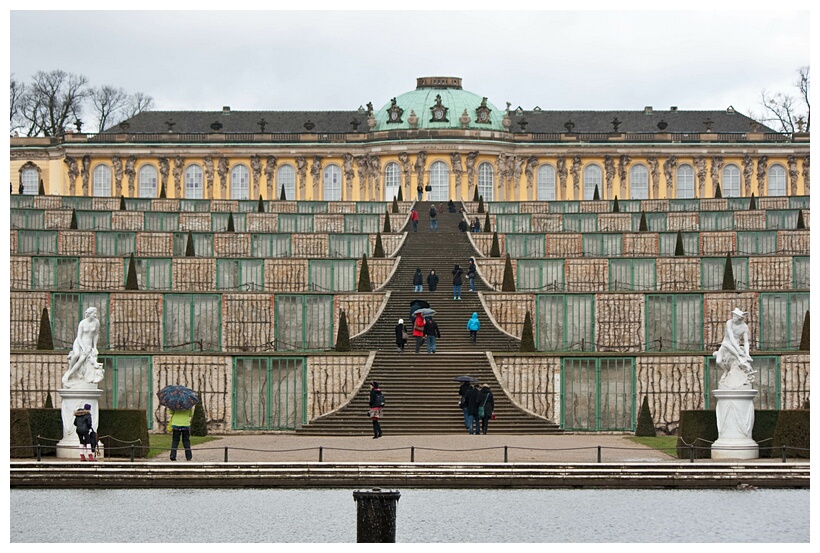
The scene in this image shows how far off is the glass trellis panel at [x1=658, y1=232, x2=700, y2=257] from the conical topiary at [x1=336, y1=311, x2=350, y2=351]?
1531 cm

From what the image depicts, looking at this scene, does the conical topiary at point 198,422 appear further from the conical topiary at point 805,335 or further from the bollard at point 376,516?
the bollard at point 376,516

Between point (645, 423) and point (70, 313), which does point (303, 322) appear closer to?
point (70, 313)

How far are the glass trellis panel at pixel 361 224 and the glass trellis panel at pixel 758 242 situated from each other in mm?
13918

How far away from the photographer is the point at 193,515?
27.9 meters

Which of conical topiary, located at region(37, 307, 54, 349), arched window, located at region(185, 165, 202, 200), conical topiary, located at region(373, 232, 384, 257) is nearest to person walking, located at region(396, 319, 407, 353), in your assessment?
conical topiary, located at region(37, 307, 54, 349)

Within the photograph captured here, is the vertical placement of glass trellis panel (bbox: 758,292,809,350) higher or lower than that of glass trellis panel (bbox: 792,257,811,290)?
lower

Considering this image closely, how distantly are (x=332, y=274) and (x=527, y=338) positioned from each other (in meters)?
10.0

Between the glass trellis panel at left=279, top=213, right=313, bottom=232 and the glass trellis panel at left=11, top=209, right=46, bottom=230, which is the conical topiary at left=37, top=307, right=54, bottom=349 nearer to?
the glass trellis panel at left=11, top=209, right=46, bottom=230

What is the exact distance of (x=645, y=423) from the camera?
39594mm

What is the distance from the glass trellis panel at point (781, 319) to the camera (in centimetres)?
4603

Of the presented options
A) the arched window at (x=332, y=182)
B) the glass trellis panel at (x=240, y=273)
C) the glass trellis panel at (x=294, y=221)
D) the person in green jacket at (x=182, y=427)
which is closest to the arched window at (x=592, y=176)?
the arched window at (x=332, y=182)

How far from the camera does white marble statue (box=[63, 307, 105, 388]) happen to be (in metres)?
34.2

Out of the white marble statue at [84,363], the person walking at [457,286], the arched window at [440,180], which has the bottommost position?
the white marble statue at [84,363]

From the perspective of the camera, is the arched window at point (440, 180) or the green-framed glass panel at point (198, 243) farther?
the arched window at point (440, 180)
